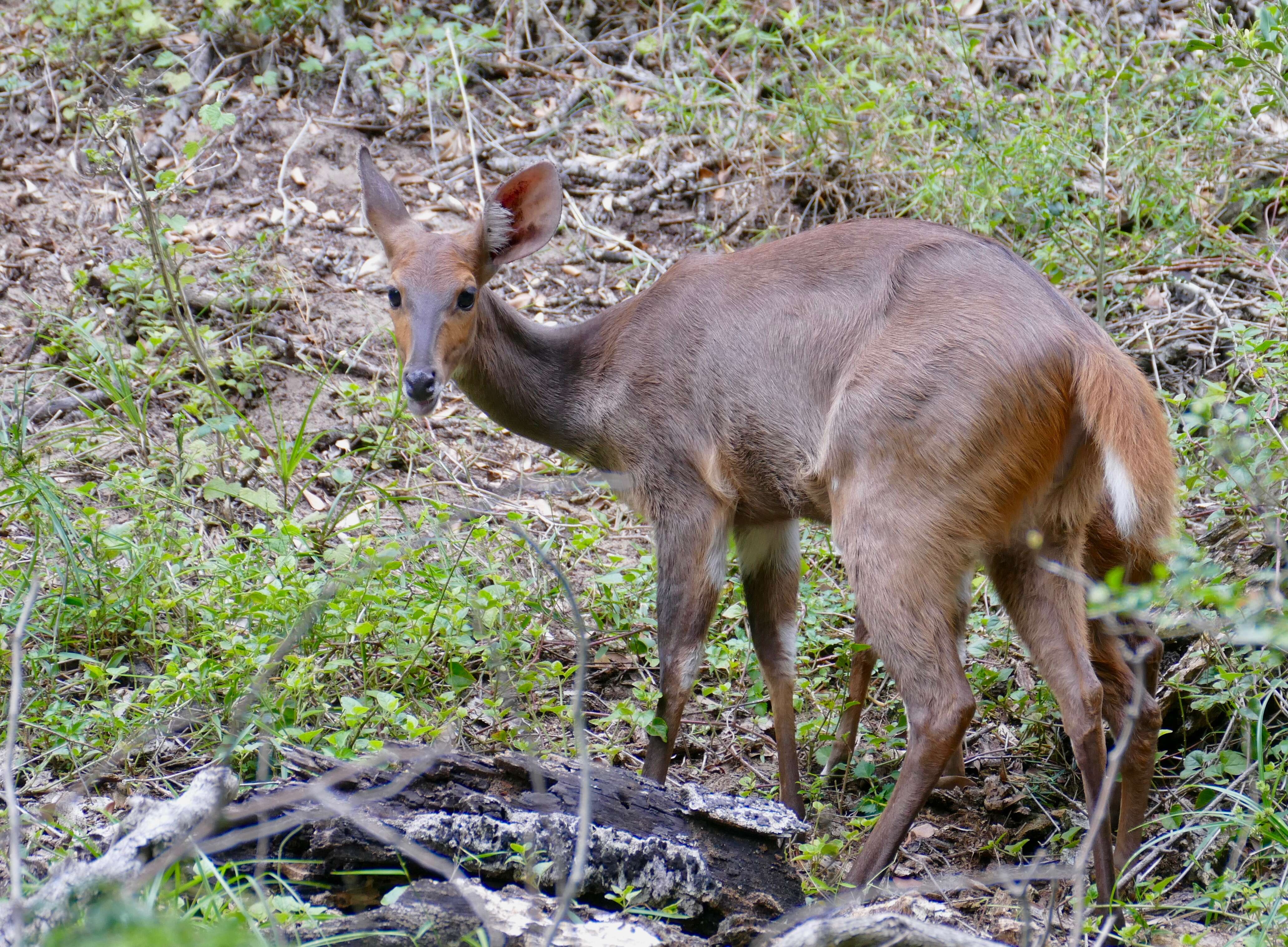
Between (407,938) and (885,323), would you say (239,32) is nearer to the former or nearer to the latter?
(885,323)

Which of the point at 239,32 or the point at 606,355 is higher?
the point at 239,32

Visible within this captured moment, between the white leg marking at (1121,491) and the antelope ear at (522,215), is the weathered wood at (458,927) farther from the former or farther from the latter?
the antelope ear at (522,215)

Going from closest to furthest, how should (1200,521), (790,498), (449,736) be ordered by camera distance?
(449,736) → (790,498) → (1200,521)

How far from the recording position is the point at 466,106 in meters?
8.02

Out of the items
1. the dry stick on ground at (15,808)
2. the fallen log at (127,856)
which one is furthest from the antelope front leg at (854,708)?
the dry stick on ground at (15,808)

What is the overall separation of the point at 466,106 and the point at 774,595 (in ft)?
15.2

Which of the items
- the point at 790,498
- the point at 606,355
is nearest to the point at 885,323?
the point at 790,498

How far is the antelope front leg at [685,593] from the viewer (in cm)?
450

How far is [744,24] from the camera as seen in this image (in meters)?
8.21

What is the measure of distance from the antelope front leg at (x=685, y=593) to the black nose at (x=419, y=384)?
983mm

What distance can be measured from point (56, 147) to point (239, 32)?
146cm

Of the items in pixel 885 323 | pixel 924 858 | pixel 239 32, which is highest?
pixel 239 32

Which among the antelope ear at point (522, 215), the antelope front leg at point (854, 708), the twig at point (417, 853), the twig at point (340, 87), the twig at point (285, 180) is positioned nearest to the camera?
the twig at point (417, 853)

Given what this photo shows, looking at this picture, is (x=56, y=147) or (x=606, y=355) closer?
(x=606, y=355)
